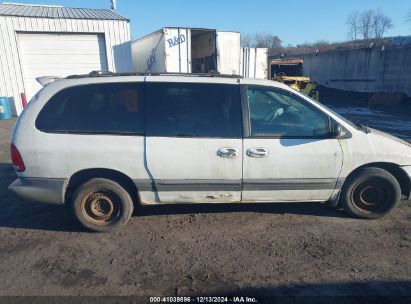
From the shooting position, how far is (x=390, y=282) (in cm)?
270

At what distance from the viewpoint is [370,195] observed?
3793mm

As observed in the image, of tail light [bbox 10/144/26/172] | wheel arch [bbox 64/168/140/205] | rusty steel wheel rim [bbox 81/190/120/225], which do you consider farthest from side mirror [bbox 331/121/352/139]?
tail light [bbox 10/144/26/172]

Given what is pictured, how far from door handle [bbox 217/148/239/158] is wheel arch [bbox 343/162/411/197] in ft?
4.90

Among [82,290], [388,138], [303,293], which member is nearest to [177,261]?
[82,290]

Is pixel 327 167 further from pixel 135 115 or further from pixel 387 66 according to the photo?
pixel 387 66

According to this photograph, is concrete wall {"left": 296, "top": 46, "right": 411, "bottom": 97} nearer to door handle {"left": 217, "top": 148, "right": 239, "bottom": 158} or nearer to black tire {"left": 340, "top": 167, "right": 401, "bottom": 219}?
black tire {"left": 340, "top": 167, "right": 401, "bottom": 219}

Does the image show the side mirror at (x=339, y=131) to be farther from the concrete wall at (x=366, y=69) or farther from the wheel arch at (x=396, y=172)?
the concrete wall at (x=366, y=69)

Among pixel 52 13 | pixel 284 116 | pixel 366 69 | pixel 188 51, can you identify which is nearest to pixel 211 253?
pixel 284 116

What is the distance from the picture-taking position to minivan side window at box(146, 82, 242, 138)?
3400 millimetres

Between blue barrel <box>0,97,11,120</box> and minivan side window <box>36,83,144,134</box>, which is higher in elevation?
minivan side window <box>36,83,144,134</box>

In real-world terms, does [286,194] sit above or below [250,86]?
below

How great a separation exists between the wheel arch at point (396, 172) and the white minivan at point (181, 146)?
0.03 meters

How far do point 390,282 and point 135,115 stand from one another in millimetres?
3080

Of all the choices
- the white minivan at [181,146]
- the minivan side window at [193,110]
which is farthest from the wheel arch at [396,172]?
the minivan side window at [193,110]
